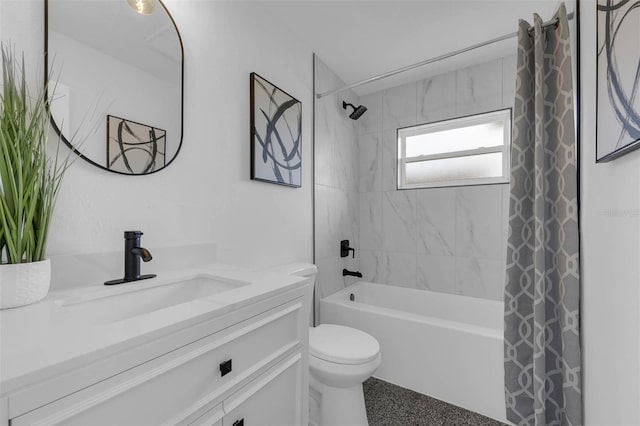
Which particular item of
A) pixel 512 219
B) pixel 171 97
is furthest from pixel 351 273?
pixel 171 97

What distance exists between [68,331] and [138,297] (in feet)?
1.43

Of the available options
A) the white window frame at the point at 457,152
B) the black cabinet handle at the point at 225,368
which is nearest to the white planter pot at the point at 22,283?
the black cabinet handle at the point at 225,368

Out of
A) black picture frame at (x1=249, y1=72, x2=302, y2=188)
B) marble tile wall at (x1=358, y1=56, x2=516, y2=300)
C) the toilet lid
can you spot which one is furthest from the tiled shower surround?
the toilet lid

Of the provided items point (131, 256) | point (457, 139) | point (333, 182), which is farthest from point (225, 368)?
point (457, 139)

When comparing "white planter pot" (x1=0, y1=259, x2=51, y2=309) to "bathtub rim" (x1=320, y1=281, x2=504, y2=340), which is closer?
"white planter pot" (x1=0, y1=259, x2=51, y2=309)

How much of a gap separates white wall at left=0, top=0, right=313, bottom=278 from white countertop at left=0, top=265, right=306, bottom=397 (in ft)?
0.98

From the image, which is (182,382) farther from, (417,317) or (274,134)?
(417,317)

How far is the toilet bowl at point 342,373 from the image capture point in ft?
4.68

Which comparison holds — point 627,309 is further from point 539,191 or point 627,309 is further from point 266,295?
point 266,295

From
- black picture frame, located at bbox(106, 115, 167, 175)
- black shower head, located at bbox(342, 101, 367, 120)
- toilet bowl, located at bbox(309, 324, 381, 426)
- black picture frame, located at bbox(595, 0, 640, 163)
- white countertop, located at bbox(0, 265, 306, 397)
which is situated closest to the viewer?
white countertop, located at bbox(0, 265, 306, 397)

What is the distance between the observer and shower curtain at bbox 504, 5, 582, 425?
3.63 ft

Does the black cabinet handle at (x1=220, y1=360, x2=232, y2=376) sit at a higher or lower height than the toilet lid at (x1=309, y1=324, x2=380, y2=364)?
higher

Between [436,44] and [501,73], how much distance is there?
2.12 ft

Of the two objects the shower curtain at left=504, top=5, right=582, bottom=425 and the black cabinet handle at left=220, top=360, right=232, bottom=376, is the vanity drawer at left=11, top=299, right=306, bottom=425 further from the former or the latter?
the shower curtain at left=504, top=5, right=582, bottom=425
